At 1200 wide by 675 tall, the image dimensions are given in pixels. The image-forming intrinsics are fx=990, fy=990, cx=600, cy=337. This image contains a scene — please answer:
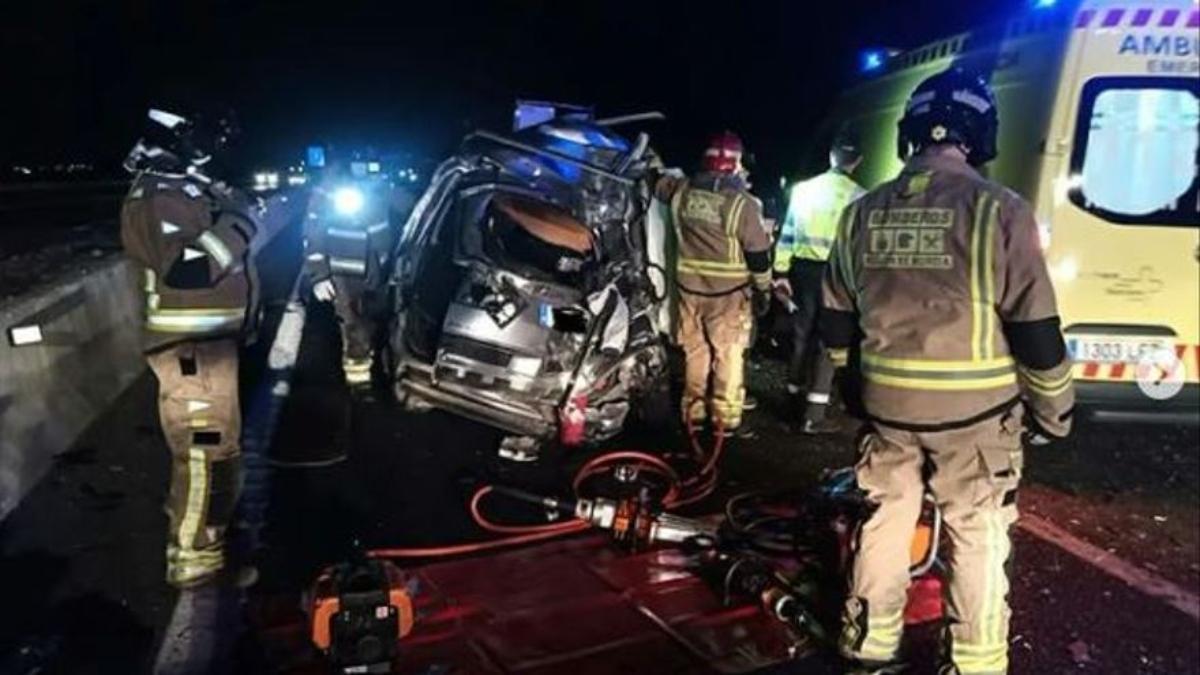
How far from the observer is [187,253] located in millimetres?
3975

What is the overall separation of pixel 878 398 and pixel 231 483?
2.74 metres

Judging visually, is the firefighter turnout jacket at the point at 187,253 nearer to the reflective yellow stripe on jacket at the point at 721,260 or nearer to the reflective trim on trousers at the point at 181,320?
the reflective trim on trousers at the point at 181,320

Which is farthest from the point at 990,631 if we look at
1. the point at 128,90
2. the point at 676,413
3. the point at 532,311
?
the point at 128,90

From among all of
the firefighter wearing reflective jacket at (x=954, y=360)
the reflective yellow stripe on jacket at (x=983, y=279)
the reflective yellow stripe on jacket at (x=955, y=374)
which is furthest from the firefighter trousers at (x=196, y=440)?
the reflective yellow stripe on jacket at (x=983, y=279)

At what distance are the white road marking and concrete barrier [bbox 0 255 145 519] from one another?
16.7ft

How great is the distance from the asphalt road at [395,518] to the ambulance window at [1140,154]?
1576 mm

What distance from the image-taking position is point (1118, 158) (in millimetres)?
5656

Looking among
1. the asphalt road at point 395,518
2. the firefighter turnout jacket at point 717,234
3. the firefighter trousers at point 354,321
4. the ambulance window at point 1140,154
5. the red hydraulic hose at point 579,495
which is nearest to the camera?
the asphalt road at point 395,518

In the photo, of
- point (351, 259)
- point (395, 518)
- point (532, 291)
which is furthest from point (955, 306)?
point (351, 259)

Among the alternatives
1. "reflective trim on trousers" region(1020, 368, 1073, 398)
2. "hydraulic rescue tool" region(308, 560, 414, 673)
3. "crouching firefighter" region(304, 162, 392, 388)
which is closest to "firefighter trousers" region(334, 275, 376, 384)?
"crouching firefighter" region(304, 162, 392, 388)

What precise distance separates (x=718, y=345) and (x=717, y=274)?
1.57 ft

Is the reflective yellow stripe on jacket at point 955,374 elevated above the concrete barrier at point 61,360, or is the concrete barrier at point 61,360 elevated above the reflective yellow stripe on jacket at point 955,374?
the reflective yellow stripe on jacket at point 955,374

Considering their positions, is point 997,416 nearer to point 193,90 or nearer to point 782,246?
point 193,90

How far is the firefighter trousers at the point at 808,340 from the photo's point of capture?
6.67 metres
